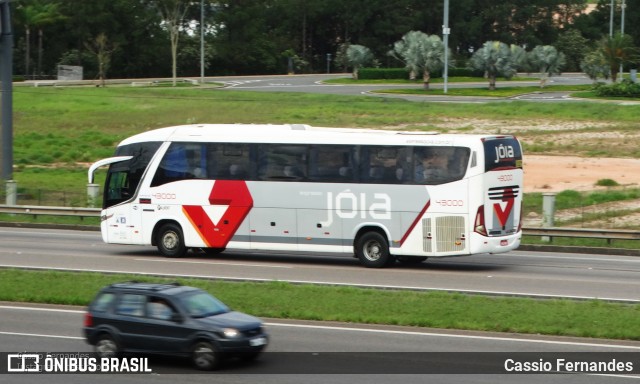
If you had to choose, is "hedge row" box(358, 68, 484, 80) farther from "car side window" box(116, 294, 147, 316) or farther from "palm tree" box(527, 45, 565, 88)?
"car side window" box(116, 294, 147, 316)

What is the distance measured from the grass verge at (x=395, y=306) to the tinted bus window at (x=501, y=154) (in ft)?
18.1

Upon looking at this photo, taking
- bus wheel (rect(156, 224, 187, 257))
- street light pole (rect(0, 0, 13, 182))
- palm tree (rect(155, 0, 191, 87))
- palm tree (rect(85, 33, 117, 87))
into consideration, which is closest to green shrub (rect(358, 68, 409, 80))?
palm tree (rect(155, 0, 191, 87))

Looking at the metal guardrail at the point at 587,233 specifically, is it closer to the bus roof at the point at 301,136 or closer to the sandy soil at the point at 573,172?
the bus roof at the point at 301,136

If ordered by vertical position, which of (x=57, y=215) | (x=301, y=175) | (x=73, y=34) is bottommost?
(x=57, y=215)

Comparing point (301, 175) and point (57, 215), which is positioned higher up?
point (301, 175)

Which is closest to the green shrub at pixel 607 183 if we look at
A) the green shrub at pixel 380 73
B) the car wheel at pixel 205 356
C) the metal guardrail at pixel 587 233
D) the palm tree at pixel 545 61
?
the metal guardrail at pixel 587 233

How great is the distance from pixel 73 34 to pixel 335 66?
28632 millimetres

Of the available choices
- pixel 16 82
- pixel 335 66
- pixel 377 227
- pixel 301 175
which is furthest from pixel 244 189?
pixel 335 66

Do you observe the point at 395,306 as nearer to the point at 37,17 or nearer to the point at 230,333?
the point at 230,333

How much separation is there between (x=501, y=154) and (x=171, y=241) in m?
9.01

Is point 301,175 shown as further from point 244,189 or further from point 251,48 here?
point 251,48

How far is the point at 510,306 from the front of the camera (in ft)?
64.2

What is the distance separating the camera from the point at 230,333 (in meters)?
14.7

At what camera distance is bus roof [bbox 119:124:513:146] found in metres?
25.8
